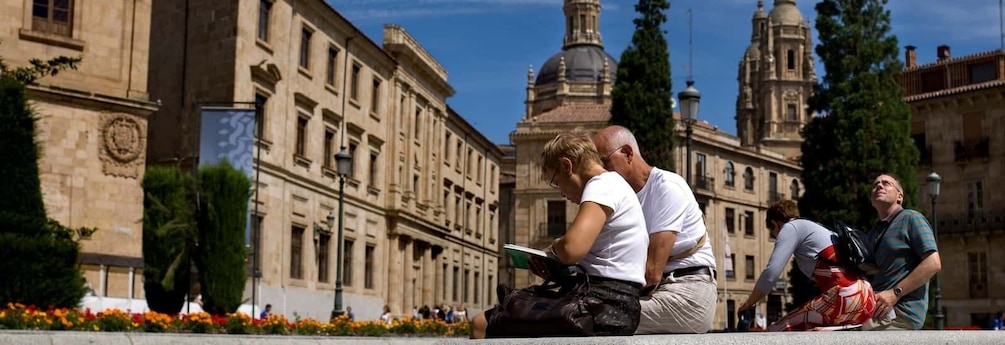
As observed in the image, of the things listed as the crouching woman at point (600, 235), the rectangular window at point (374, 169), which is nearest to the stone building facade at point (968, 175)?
the rectangular window at point (374, 169)

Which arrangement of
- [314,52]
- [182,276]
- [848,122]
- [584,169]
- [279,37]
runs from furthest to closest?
[848,122] < [314,52] < [279,37] < [182,276] < [584,169]

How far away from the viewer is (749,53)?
122812 mm

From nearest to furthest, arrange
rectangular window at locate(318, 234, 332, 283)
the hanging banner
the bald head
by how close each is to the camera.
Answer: the bald head, the hanging banner, rectangular window at locate(318, 234, 332, 283)

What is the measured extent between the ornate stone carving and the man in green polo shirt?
19.7 meters

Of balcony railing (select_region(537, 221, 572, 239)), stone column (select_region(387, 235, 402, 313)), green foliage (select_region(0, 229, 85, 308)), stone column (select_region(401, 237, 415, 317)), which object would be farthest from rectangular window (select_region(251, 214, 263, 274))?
balcony railing (select_region(537, 221, 572, 239))

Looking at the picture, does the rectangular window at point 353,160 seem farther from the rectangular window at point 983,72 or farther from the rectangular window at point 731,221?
the rectangular window at point 731,221

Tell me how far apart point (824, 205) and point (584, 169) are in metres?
34.7

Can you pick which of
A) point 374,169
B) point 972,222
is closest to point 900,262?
point 374,169

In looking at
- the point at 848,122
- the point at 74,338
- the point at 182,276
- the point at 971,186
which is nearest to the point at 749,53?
the point at 971,186

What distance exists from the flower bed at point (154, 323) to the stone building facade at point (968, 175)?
3169 centimetres

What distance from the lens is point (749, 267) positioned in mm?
71500

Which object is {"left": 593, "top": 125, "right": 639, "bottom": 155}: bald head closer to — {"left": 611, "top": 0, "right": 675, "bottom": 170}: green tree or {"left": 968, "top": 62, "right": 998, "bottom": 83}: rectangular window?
{"left": 611, "top": 0, "right": 675, "bottom": 170}: green tree

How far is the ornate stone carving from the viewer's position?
2381cm

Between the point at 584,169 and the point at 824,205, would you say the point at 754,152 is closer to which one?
the point at 824,205
